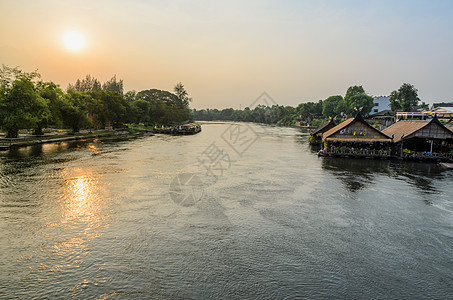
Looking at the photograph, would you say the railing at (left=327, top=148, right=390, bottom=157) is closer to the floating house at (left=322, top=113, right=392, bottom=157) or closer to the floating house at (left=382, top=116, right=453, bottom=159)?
the floating house at (left=322, top=113, right=392, bottom=157)

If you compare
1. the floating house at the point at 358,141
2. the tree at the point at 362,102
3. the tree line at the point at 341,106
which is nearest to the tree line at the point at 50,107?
the floating house at the point at 358,141

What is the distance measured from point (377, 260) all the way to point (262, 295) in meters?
5.42

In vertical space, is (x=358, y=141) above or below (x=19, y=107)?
below

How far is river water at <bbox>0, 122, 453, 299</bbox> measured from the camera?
9523 millimetres

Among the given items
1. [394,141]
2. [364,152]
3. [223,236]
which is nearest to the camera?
[223,236]

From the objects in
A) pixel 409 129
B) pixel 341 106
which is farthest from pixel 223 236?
pixel 341 106

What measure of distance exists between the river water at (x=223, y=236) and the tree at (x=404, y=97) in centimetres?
6772

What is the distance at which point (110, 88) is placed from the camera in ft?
450

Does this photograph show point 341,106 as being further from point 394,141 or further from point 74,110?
point 74,110

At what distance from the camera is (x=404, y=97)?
8394cm

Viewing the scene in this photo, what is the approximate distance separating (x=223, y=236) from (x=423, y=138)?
106 feet

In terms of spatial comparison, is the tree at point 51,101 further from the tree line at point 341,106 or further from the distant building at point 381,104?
the distant building at point 381,104

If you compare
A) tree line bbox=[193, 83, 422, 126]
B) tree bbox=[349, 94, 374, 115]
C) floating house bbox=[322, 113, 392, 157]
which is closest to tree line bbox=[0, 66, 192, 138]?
floating house bbox=[322, 113, 392, 157]

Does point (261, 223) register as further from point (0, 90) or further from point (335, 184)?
point (0, 90)
